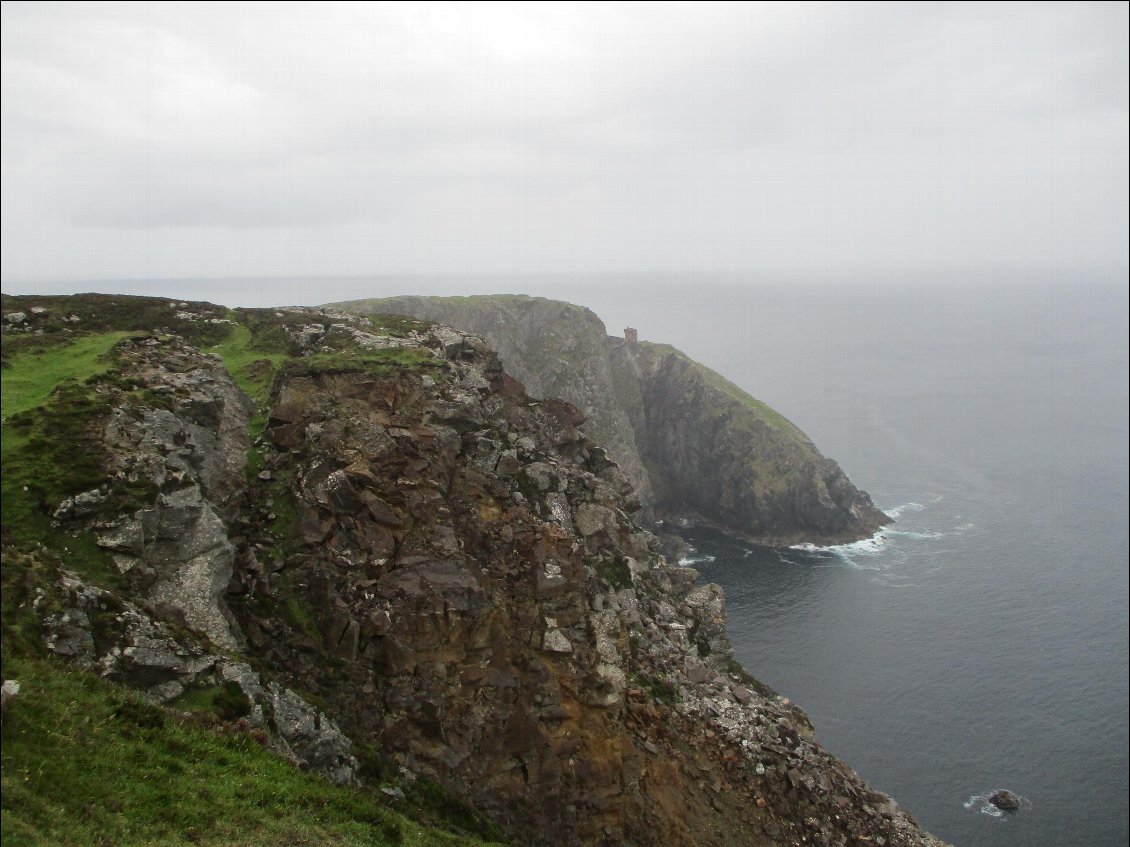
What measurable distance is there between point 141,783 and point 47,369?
882 inches

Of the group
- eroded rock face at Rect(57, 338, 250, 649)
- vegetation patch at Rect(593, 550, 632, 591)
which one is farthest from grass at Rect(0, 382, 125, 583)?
vegetation patch at Rect(593, 550, 632, 591)

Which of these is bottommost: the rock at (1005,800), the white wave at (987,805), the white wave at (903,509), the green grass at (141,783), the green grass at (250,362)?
the white wave at (987,805)

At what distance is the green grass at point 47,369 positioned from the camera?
27.4m

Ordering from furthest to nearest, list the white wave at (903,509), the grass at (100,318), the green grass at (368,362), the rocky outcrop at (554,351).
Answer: the rocky outcrop at (554,351)
the white wave at (903,509)
the green grass at (368,362)
the grass at (100,318)

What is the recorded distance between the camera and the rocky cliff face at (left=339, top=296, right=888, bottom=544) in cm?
12156

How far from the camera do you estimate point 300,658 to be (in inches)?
1105

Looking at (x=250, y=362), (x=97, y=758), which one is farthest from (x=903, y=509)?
(x=97, y=758)

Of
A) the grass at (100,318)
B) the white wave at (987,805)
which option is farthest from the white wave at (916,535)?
the grass at (100,318)

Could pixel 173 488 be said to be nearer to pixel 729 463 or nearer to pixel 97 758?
pixel 97 758

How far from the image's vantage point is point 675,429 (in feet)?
469

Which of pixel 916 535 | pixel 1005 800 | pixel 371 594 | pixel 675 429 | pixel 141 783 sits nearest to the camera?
pixel 141 783

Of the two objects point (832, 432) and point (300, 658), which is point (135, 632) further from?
point (832, 432)

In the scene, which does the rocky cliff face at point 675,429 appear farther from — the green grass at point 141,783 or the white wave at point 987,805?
the green grass at point 141,783

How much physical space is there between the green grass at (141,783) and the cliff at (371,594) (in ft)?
1.85
